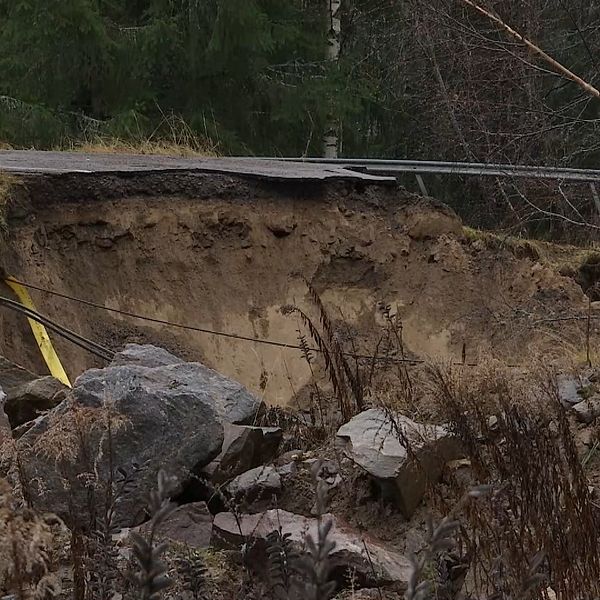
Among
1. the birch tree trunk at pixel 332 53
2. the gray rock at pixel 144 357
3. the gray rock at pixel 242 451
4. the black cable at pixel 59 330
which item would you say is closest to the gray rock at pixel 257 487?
the gray rock at pixel 242 451

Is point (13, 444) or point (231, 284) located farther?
point (231, 284)

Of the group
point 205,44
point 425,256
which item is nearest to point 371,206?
point 425,256

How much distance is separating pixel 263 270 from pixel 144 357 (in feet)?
10.6

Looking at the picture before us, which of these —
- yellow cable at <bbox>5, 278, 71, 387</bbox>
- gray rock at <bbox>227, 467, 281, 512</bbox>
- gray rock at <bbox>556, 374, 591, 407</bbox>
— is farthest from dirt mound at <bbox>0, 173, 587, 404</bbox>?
gray rock at <bbox>227, 467, 281, 512</bbox>

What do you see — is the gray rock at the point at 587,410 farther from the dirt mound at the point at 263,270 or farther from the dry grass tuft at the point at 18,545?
the dry grass tuft at the point at 18,545

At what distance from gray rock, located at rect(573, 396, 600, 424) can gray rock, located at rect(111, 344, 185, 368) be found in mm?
1897

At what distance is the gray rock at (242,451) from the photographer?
4.01 m

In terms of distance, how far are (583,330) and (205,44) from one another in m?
9.94

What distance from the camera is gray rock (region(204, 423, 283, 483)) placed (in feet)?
13.1

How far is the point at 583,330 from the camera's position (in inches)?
292

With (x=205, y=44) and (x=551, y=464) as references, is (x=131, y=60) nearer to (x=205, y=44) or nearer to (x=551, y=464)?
(x=205, y=44)

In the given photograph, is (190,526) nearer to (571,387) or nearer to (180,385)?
(180,385)

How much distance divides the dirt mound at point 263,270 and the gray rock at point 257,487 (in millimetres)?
2748

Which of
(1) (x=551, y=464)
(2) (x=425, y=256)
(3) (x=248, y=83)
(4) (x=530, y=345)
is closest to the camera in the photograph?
(1) (x=551, y=464)
